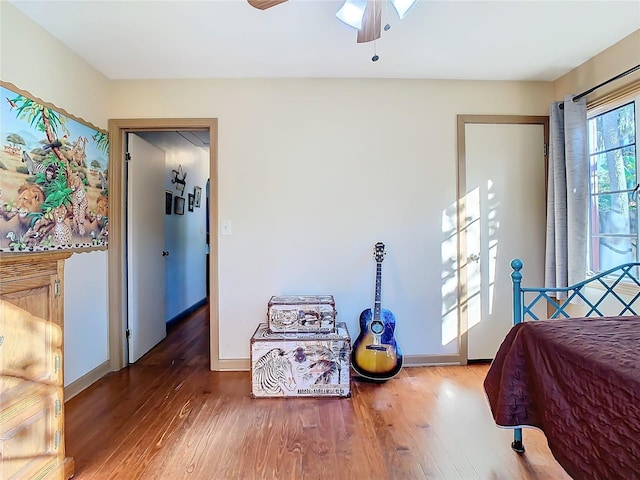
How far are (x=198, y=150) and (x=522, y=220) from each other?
406 centimetres

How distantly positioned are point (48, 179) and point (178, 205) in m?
2.22

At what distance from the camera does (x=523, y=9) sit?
191cm

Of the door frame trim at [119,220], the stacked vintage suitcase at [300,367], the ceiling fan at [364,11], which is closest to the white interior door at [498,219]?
the stacked vintage suitcase at [300,367]

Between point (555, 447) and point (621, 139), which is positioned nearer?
point (555, 447)

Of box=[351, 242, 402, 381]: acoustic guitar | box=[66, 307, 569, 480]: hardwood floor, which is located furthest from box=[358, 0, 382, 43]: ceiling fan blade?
box=[66, 307, 569, 480]: hardwood floor

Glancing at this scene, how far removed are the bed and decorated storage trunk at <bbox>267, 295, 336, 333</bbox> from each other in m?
1.12

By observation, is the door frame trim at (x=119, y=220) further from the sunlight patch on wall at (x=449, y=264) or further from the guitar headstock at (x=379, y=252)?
the sunlight patch on wall at (x=449, y=264)

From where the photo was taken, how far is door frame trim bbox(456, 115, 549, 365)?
2.78 metres

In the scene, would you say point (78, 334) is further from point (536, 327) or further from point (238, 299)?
point (536, 327)

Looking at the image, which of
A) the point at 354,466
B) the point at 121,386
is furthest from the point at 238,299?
the point at 354,466

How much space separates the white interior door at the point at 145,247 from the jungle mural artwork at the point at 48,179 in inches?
10.0

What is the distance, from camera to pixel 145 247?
3102 millimetres

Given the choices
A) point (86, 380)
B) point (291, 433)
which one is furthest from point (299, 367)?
point (86, 380)

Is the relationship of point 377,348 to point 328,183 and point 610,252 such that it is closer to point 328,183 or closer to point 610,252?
point 328,183
